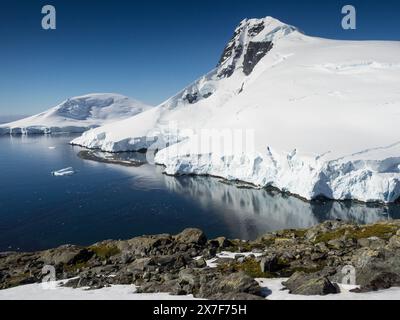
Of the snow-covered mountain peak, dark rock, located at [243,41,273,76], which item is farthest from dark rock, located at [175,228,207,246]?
the snow-covered mountain peak

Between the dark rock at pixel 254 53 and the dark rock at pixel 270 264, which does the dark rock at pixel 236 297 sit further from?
the dark rock at pixel 254 53

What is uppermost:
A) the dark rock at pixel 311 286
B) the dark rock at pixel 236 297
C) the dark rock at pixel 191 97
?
the dark rock at pixel 191 97

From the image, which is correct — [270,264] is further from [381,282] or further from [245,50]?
[245,50]

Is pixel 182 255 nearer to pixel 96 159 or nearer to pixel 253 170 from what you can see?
pixel 253 170

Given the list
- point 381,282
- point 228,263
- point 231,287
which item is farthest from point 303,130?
point 231,287

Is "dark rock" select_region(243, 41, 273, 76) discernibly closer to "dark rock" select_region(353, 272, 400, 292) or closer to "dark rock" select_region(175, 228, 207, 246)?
"dark rock" select_region(175, 228, 207, 246)

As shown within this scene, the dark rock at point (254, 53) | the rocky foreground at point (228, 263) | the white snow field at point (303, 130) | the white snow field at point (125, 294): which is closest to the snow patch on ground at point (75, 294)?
the white snow field at point (125, 294)
